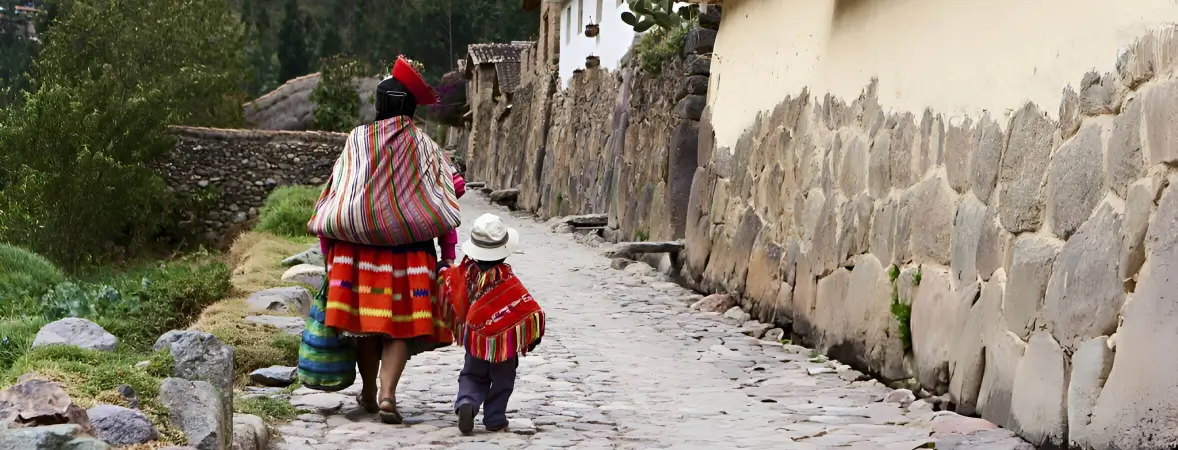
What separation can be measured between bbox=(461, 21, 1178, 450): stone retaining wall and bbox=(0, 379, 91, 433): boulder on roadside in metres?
3.28

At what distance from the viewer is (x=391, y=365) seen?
5363 mm

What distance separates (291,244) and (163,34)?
20208 mm

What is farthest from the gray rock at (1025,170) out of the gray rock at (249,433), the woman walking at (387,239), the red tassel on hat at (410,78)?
the gray rock at (249,433)

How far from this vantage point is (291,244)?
13945 mm

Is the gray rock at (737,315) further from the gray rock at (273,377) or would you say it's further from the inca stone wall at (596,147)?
the gray rock at (273,377)

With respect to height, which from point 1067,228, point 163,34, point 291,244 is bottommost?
point 291,244

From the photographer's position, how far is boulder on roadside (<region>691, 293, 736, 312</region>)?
396 inches

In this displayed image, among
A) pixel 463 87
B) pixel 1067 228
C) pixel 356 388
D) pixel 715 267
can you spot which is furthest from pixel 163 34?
pixel 1067 228

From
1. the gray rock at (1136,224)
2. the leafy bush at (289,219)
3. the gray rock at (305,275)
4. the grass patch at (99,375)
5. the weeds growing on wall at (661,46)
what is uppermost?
the weeds growing on wall at (661,46)

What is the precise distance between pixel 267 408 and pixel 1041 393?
10.5ft

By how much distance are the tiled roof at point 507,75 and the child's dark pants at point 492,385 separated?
28.9 metres

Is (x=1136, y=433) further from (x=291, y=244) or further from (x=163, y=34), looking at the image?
(x=163, y=34)

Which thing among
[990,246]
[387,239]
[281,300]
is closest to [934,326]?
[990,246]

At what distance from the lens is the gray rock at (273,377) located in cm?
605
